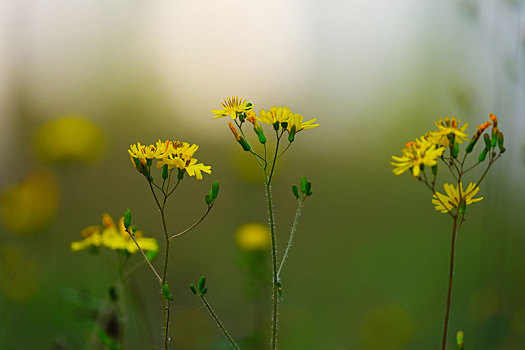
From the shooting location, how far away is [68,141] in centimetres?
284

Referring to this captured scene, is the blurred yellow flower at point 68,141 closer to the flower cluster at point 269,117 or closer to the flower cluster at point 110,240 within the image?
the flower cluster at point 110,240

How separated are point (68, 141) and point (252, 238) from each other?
4.39 ft

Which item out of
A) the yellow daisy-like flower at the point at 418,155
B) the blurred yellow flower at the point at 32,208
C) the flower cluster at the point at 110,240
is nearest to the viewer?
the yellow daisy-like flower at the point at 418,155

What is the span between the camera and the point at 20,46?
3.72m

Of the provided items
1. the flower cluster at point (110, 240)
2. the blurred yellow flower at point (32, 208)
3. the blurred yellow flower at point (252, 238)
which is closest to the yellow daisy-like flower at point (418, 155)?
the flower cluster at point (110, 240)

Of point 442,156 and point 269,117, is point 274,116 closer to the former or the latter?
point 269,117

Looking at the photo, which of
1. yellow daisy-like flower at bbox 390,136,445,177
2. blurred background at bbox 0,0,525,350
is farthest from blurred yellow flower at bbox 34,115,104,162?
yellow daisy-like flower at bbox 390,136,445,177

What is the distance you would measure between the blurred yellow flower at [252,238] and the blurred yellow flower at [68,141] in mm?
1144

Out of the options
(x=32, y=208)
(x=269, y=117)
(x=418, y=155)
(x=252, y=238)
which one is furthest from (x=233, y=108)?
(x=32, y=208)

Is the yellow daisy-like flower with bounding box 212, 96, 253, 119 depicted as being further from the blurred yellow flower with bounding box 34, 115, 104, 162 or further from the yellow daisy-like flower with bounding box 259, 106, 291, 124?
the blurred yellow flower with bounding box 34, 115, 104, 162

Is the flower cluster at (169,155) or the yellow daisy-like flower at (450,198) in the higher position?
the flower cluster at (169,155)

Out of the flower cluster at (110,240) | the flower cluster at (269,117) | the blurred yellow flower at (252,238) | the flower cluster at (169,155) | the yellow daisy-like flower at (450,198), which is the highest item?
the flower cluster at (269,117)

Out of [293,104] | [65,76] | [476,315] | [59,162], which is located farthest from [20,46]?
[476,315]

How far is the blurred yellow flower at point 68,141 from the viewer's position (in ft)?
9.11
